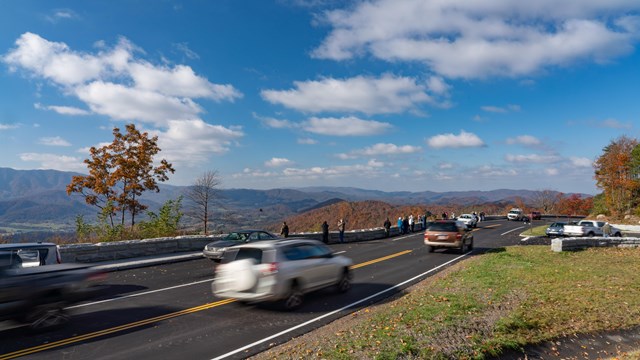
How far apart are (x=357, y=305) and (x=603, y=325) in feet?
17.9

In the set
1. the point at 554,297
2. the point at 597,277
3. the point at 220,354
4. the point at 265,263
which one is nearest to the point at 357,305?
the point at 265,263

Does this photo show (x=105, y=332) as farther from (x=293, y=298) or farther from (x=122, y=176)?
(x=122, y=176)

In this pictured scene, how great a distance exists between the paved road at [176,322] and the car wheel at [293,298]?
0.81 ft

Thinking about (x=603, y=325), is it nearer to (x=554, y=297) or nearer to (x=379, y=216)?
(x=554, y=297)

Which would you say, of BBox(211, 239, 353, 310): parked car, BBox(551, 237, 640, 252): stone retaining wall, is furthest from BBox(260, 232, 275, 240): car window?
BBox(551, 237, 640, 252): stone retaining wall

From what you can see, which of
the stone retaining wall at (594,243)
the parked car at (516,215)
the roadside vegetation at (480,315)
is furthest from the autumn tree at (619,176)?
the roadside vegetation at (480,315)

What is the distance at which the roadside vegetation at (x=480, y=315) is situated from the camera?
6.94 metres

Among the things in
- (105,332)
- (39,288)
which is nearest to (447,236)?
(105,332)

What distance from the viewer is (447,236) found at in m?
21.0

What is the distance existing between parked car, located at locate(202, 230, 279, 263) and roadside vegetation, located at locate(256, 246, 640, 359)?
27.4 ft

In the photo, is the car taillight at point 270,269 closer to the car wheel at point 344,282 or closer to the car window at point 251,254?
the car window at point 251,254

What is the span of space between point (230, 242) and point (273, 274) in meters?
9.06

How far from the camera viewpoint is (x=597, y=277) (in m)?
13.6

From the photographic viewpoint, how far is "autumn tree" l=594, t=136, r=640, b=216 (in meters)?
57.0
